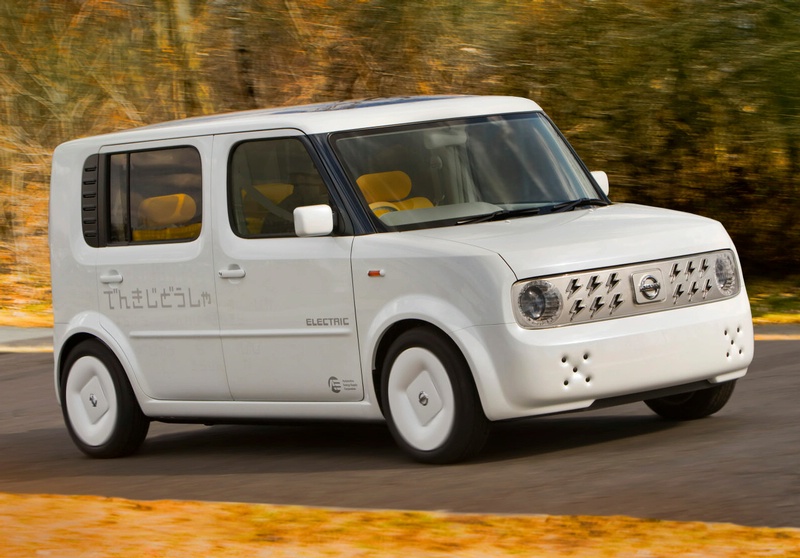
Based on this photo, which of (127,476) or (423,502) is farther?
(127,476)

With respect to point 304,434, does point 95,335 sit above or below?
above

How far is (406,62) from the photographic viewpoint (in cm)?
1955

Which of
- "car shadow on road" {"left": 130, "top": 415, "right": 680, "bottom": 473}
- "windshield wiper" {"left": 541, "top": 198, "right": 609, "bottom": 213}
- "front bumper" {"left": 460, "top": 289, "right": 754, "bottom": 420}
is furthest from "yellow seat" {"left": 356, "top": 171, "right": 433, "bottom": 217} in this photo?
"car shadow on road" {"left": 130, "top": 415, "right": 680, "bottom": 473}

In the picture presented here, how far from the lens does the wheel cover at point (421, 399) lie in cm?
748

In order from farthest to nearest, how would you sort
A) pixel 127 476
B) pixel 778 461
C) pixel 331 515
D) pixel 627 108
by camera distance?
1. pixel 627 108
2. pixel 127 476
3. pixel 778 461
4. pixel 331 515

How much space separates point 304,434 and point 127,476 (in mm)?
1484

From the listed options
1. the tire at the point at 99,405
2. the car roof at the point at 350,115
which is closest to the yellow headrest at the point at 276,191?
the car roof at the point at 350,115

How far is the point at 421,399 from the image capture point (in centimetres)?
759

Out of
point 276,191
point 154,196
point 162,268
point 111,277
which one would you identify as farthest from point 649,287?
point 111,277

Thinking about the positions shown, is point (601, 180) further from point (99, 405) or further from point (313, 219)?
point (99, 405)

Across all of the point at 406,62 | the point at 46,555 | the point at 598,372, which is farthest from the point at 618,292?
the point at 406,62

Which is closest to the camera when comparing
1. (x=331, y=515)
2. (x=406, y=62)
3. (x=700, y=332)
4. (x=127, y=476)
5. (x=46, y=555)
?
(x=46, y=555)

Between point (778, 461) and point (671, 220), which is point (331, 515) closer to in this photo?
point (778, 461)

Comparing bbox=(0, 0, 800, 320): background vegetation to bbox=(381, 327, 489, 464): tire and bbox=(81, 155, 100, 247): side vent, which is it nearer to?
bbox=(81, 155, 100, 247): side vent
